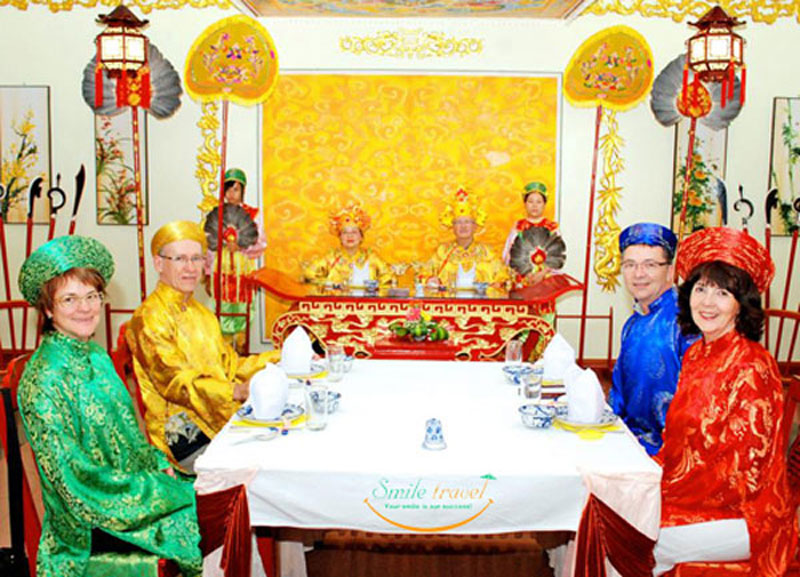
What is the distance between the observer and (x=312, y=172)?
757cm

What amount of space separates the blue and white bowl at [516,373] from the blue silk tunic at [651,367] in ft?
1.35

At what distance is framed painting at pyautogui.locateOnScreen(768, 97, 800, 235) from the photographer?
23.7 feet

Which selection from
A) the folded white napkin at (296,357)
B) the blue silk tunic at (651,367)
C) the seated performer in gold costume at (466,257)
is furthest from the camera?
the seated performer in gold costume at (466,257)

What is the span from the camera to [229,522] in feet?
6.94

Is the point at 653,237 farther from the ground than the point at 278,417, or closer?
farther from the ground

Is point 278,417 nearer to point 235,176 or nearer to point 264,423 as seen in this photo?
point 264,423

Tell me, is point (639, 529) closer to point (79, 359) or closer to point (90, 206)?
point (79, 359)

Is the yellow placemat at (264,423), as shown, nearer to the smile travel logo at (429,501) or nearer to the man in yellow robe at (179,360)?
the smile travel logo at (429,501)

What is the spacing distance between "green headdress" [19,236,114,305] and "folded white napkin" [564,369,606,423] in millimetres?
1562

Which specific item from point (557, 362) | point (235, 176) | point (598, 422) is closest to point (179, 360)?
point (557, 362)

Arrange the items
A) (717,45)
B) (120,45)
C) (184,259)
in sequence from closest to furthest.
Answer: (184,259) < (717,45) < (120,45)

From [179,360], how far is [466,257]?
3925 mm

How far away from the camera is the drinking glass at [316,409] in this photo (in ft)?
7.87

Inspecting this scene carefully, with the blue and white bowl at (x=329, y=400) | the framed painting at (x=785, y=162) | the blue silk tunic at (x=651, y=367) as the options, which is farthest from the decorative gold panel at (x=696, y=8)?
the blue and white bowl at (x=329, y=400)
